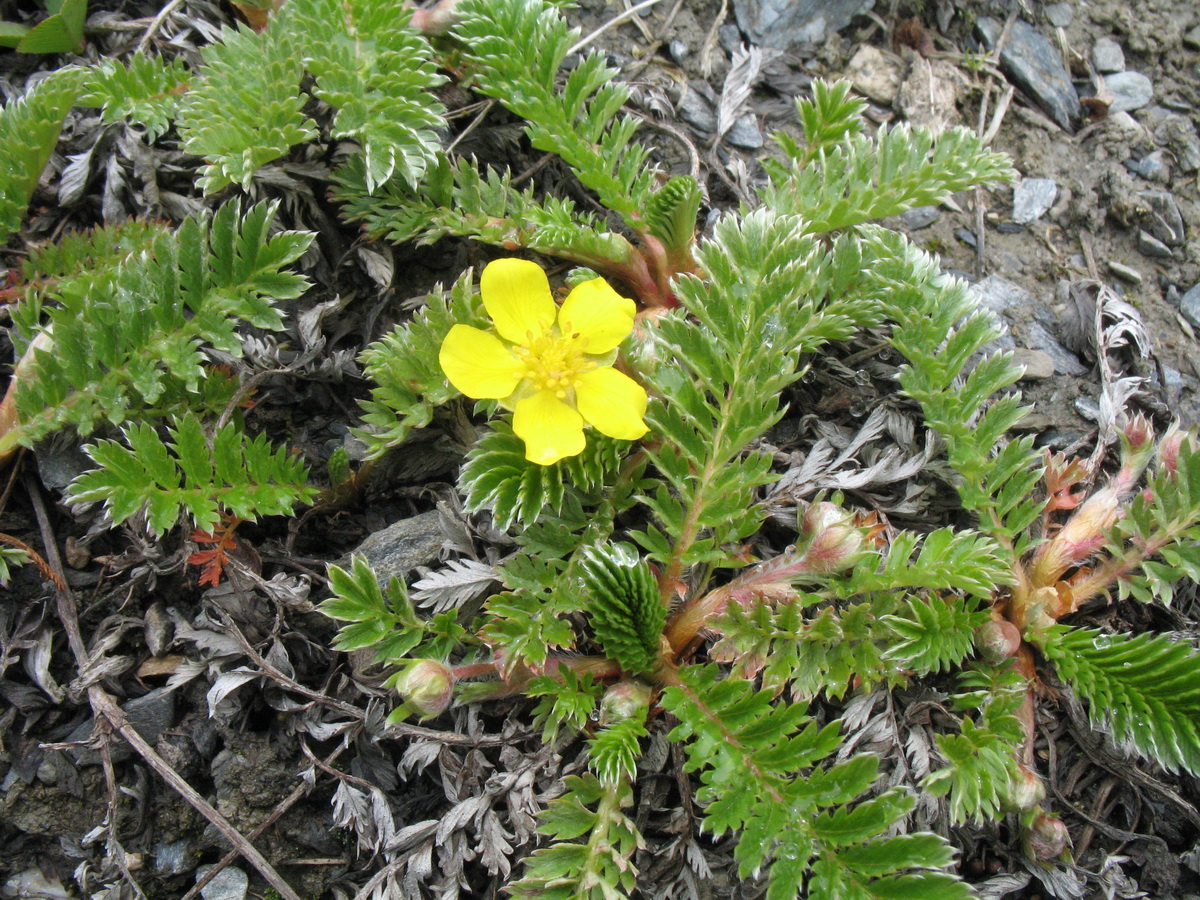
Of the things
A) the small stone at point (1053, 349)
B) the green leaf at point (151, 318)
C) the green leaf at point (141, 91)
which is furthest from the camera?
the small stone at point (1053, 349)

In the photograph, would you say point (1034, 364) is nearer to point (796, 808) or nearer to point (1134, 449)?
point (1134, 449)

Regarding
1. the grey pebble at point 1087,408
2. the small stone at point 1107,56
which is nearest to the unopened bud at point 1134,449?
the grey pebble at point 1087,408

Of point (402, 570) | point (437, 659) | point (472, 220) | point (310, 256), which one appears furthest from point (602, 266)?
point (437, 659)

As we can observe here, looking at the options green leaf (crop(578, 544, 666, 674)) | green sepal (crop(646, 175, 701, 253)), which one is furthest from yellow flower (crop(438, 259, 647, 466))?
green sepal (crop(646, 175, 701, 253))

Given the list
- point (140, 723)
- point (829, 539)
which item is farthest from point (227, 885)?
point (829, 539)

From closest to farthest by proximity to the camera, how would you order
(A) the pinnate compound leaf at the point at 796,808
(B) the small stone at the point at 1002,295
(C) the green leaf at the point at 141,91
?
(A) the pinnate compound leaf at the point at 796,808
(C) the green leaf at the point at 141,91
(B) the small stone at the point at 1002,295

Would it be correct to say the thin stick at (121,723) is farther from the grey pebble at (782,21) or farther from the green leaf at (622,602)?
the grey pebble at (782,21)

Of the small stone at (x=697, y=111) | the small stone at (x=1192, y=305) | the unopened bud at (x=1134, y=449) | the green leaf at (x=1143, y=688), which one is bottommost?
the green leaf at (x=1143, y=688)

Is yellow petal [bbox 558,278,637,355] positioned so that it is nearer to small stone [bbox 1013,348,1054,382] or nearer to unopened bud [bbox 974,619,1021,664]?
unopened bud [bbox 974,619,1021,664]
